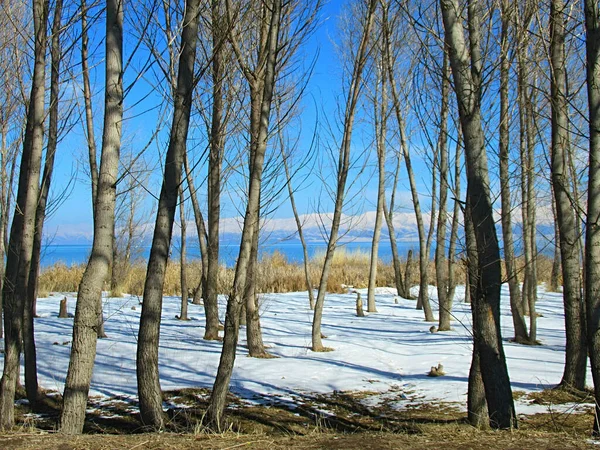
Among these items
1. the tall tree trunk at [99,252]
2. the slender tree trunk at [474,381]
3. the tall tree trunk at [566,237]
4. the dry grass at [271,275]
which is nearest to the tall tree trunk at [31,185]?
the tall tree trunk at [99,252]

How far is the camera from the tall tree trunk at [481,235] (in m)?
3.73

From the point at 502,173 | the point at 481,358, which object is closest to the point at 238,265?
the point at 481,358

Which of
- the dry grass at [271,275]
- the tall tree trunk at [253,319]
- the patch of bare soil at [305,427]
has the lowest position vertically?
the patch of bare soil at [305,427]

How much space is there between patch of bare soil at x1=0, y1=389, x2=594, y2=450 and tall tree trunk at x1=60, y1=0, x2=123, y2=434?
0.31m

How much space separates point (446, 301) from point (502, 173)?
10.4 ft

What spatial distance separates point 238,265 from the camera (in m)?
4.60

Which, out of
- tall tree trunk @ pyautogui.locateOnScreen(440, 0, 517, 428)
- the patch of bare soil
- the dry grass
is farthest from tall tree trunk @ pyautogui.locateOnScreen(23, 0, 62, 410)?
the dry grass

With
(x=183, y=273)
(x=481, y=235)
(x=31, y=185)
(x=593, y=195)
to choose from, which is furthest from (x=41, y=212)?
(x=183, y=273)

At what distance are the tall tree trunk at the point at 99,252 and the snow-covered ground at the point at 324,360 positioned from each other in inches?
45.2

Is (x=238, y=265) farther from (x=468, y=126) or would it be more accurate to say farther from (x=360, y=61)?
(x=360, y=61)

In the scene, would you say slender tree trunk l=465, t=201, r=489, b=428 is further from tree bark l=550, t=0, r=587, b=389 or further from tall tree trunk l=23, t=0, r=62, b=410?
tall tree trunk l=23, t=0, r=62, b=410

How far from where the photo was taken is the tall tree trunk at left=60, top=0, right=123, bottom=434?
3.73m

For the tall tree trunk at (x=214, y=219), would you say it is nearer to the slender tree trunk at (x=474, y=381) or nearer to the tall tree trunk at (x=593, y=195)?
the slender tree trunk at (x=474, y=381)

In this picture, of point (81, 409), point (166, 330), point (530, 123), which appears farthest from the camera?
point (166, 330)
